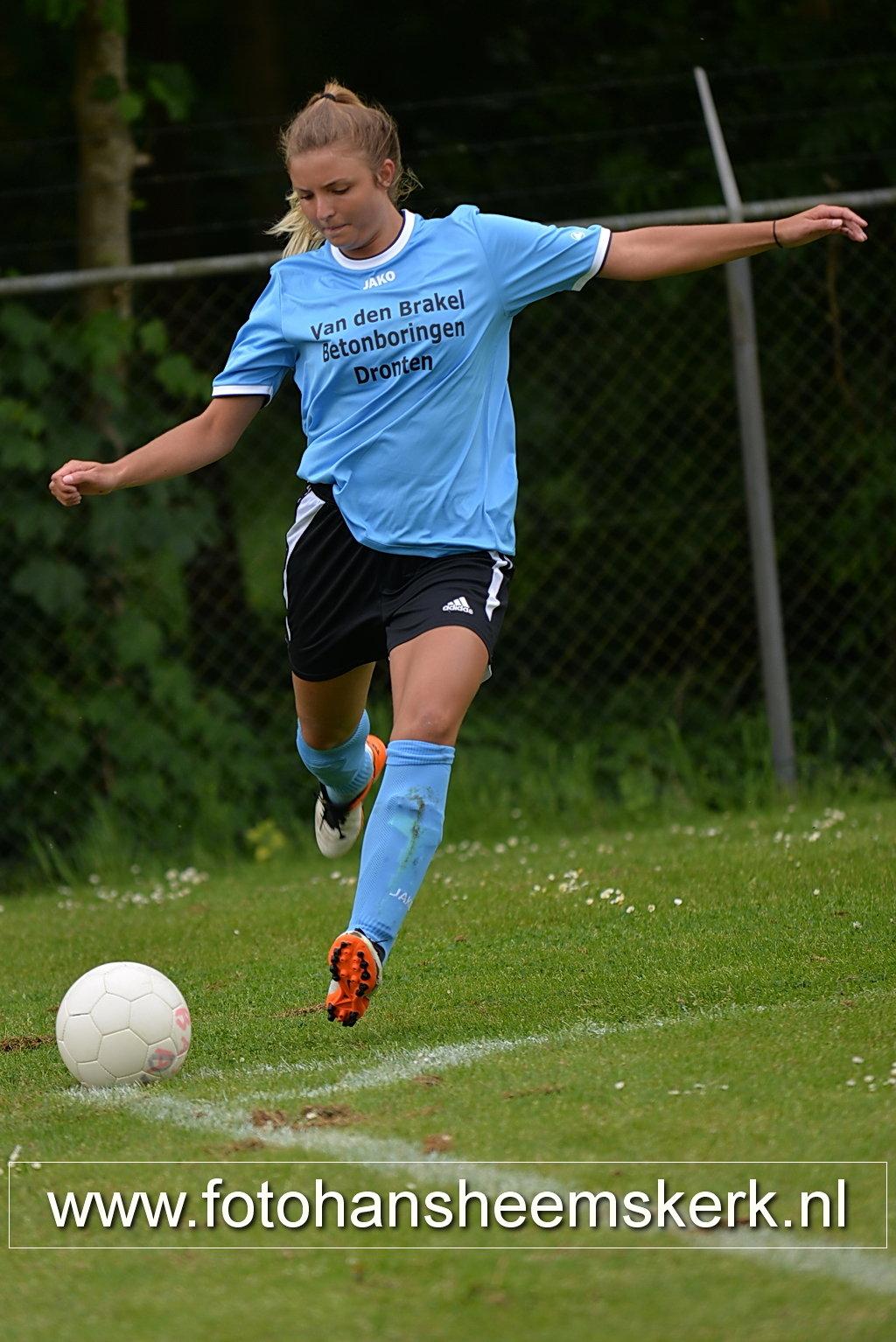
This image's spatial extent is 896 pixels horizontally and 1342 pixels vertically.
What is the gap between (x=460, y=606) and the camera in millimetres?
3936

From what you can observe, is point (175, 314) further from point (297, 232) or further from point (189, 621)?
point (297, 232)

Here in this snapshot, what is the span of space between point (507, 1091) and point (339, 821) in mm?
2099

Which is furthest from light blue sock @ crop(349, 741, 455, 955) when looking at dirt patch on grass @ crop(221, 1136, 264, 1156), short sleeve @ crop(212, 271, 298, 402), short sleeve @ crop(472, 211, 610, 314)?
short sleeve @ crop(472, 211, 610, 314)

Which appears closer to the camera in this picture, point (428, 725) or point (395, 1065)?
point (395, 1065)

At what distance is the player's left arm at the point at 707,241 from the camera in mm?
3896

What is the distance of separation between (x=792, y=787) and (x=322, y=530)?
3.66m

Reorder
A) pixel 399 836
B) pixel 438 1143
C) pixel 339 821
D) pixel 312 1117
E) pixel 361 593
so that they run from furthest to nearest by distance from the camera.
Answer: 1. pixel 339 821
2. pixel 361 593
3. pixel 399 836
4. pixel 312 1117
5. pixel 438 1143

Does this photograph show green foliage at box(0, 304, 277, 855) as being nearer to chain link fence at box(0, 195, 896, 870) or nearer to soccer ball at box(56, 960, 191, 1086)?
chain link fence at box(0, 195, 896, 870)

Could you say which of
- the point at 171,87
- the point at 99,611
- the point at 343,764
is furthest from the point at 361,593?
the point at 171,87

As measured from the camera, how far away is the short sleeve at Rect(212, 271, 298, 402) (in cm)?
416

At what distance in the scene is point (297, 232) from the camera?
4316 mm

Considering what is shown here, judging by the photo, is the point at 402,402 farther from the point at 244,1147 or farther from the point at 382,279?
the point at 244,1147

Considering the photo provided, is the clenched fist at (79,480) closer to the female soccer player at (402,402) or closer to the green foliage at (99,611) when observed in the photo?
the female soccer player at (402,402)

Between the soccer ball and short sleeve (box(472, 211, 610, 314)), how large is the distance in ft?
6.12
